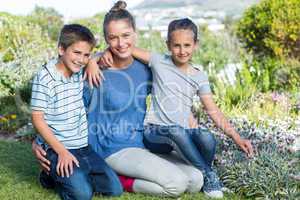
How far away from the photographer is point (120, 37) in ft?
13.6

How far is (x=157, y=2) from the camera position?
1795 centimetres

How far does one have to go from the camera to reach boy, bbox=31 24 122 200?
3893 mm

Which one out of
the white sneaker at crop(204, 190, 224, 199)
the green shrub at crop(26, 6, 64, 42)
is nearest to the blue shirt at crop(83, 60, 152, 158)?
the white sneaker at crop(204, 190, 224, 199)

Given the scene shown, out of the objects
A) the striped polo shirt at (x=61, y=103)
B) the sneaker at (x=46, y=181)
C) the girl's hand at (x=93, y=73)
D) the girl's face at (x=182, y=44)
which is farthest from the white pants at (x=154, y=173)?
the girl's face at (x=182, y=44)

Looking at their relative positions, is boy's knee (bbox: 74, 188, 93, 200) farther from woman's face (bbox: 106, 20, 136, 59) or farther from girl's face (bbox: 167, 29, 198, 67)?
girl's face (bbox: 167, 29, 198, 67)

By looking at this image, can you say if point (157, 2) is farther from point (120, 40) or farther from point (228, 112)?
point (120, 40)

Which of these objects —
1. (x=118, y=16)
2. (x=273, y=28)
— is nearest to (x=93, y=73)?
(x=118, y=16)

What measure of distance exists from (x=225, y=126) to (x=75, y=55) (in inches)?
50.5

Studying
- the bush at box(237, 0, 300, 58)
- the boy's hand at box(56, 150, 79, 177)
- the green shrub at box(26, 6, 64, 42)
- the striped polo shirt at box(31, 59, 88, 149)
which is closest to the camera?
the boy's hand at box(56, 150, 79, 177)

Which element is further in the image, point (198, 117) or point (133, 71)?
point (198, 117)

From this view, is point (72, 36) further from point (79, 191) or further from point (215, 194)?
point (215, 194)

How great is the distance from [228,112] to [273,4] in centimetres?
418

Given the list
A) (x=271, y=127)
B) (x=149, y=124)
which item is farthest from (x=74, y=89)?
(x=271, y=127)

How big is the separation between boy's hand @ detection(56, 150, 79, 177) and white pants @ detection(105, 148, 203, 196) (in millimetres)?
430
